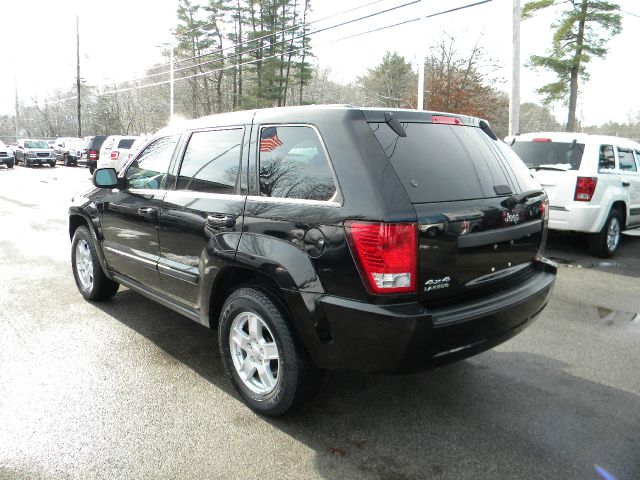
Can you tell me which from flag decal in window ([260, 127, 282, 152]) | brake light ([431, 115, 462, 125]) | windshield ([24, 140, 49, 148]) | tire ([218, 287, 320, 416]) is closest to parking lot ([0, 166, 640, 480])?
tire ([218, 287, 320, 416])

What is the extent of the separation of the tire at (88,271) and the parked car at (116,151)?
619 inches

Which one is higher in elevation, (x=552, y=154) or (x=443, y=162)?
(x=552, y=154)

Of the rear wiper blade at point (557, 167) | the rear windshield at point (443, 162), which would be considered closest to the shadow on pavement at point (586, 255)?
the rear wiper blade at point (557, 167)

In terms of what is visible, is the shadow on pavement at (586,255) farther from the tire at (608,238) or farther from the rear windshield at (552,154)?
the rear windshield at (552,154)

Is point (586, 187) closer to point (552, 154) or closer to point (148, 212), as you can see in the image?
point (552, 154)

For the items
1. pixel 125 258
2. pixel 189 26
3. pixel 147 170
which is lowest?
pixel 125 258

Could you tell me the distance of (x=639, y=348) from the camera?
165 inches

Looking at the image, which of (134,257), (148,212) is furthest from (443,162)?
(134,257)

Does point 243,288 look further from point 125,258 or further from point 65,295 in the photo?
point 65,295

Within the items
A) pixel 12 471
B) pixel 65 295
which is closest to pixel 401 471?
pixel 12 471

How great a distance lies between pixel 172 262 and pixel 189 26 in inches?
1651

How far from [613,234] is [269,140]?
681 cm

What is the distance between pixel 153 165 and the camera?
4109mm

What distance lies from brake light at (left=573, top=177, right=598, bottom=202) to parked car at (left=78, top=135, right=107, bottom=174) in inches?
953
